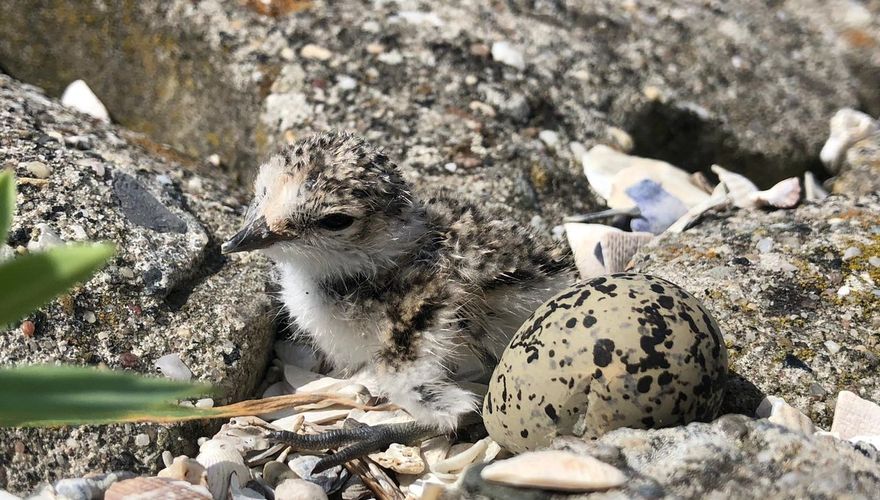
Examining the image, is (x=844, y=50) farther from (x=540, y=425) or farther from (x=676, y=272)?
(x=540, y=425)

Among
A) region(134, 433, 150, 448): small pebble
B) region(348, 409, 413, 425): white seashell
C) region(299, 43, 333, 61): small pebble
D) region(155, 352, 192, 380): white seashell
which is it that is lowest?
region(348, 409, 413, 425): white seashell

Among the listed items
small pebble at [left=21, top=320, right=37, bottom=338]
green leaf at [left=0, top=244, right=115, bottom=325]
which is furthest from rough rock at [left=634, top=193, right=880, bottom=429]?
small pebble at [left=21, top=320, right=37, bottom=338]

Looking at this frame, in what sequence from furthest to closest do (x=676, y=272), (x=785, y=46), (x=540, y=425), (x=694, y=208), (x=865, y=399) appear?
(x=785, y=46) < (x=694, y=208) < (x=676, y=272) < (x=865, y=399) < (x=540, y=425)

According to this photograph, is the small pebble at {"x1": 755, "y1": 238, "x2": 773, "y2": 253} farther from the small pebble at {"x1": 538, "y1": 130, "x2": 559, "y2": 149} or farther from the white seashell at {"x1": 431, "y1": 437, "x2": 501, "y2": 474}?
the white seashell at {"x1": 431, "y1": 437, "x2": 501, "y2": 474}

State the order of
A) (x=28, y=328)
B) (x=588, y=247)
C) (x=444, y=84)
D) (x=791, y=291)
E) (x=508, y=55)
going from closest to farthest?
1. (x=28, y=328)
2. (x=791, y=291)
3. (x=588, y=247)
4. (x=444, y=84)
5. (x=508, y=55)

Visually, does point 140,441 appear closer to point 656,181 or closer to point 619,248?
point 619,248

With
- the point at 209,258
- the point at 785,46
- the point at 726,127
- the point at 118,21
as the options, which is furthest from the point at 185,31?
the point at 785,46

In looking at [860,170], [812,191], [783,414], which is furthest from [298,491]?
[860,170]
